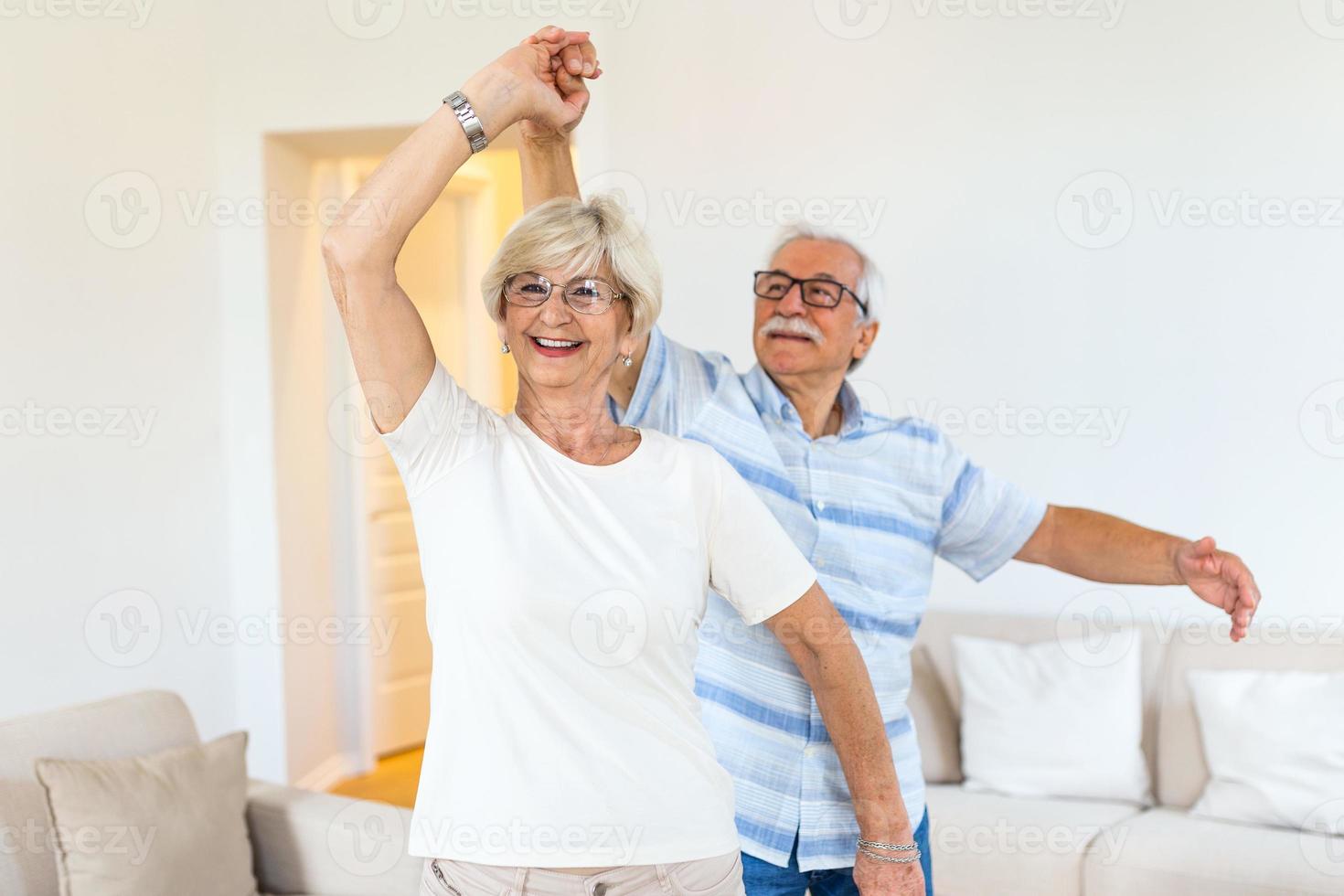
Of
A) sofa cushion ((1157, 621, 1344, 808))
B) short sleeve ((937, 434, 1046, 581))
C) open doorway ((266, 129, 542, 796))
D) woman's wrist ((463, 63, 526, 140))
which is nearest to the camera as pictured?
woman's wrist ((463, 63, 526, 140))

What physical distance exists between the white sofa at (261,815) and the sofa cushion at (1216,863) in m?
1.56

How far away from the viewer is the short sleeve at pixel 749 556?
1.48 meters

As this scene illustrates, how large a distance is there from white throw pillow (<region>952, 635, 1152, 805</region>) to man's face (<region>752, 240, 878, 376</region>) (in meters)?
1.58

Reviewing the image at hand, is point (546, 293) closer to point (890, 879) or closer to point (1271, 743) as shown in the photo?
point (890, 879)

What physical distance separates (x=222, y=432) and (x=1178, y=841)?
3397mm

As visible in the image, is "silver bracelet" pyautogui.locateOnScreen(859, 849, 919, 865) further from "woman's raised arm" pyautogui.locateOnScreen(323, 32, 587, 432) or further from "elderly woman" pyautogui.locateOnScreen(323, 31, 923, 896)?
"woman's raised arm" pyautogui.locateOnScreen(323, 32, 587, 432)

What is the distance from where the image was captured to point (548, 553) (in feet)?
4.29

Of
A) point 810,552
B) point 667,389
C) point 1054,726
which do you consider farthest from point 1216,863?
point 667,389

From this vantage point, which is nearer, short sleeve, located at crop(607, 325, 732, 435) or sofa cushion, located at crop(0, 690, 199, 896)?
short sleeve, located at crop(607, 325, 732, 435)

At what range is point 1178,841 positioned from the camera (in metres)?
2.87

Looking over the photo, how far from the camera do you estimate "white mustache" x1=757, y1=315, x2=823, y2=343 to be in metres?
1.93

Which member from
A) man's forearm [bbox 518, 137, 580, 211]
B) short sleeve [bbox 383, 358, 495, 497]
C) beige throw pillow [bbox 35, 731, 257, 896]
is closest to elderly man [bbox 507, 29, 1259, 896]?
man's forearm [bbox 518, 137, 580, 211]

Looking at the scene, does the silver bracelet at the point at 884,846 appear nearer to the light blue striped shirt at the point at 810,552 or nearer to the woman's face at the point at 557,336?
the light blue striped shirt at the point at 810,552

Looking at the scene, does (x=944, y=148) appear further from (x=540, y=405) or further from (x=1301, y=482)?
(x=540, y=405)
